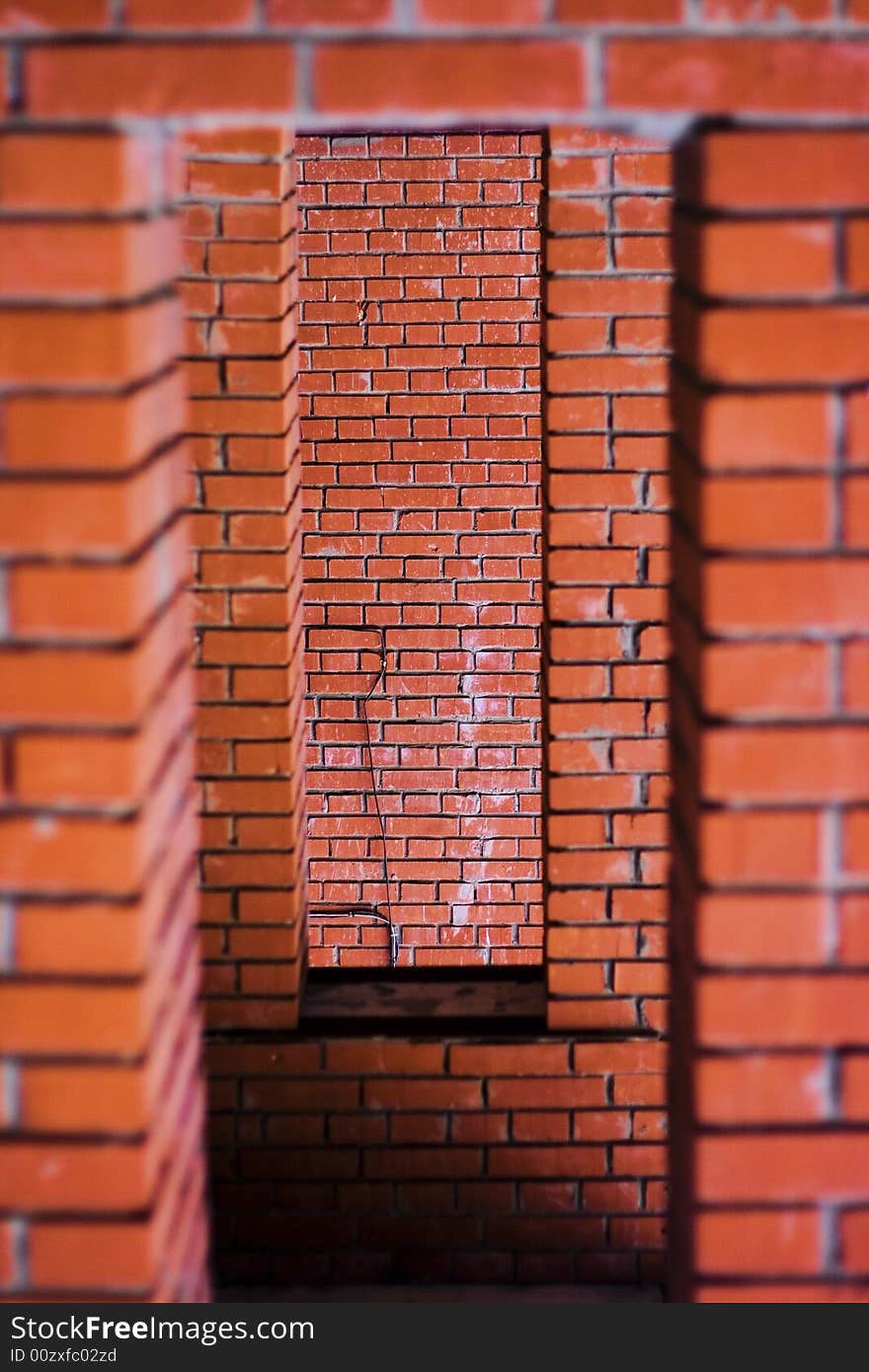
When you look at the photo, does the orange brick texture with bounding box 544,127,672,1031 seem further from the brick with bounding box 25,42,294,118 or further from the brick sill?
the brick with bounding box 25,42,294,118

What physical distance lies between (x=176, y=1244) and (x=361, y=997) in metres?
1.66

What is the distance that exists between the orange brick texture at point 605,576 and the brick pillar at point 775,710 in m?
1.45

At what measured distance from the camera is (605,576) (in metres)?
3.10

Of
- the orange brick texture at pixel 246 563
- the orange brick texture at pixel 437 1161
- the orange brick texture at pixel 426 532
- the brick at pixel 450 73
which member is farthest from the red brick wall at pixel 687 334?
the orange brick texture at pixel 426 532

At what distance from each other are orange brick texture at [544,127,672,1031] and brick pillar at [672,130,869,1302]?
1.45 metres

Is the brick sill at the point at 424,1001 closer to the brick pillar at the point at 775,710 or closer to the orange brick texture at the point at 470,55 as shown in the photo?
the brick pillar at the point at 775,710

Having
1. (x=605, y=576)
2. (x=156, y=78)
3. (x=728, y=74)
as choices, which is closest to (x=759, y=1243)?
(x=728, y=74)

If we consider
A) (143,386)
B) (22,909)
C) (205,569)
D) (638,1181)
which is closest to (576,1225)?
(638,1181)

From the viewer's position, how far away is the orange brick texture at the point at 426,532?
4711 millimetres

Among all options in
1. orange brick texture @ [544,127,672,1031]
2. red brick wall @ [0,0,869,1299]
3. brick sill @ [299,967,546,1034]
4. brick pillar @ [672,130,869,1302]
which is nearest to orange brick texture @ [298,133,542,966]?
brick sill @ [299,967,546,1034]

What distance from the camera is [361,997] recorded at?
3.34 m

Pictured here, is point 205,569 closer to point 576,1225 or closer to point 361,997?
point 361,997

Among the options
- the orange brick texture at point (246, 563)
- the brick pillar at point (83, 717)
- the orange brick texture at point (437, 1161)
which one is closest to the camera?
the brick pillar at point (83, 717)

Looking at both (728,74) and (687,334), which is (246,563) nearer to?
(687,334)
